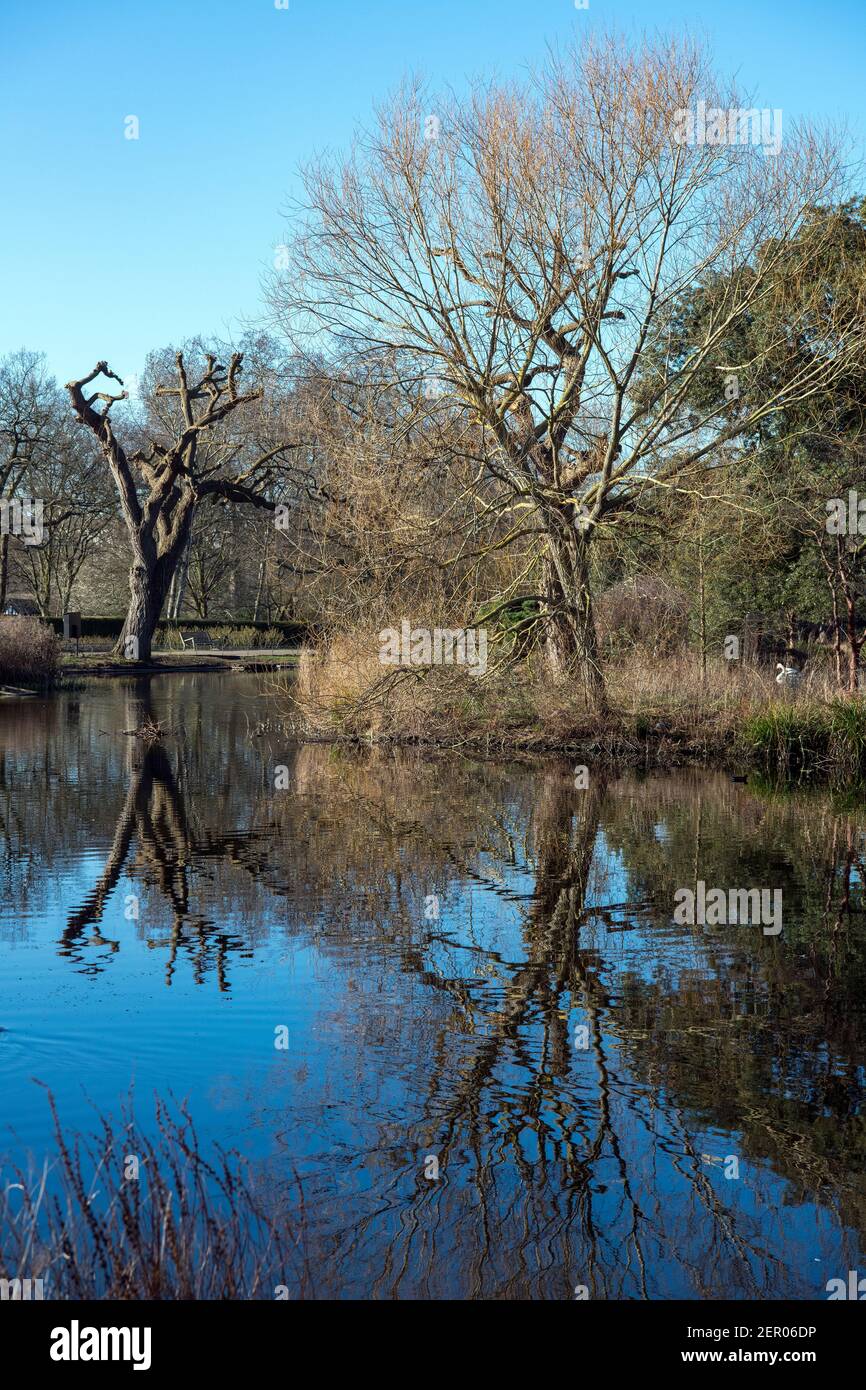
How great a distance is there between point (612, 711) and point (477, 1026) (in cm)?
1416

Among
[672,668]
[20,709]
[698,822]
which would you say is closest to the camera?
[698,822]

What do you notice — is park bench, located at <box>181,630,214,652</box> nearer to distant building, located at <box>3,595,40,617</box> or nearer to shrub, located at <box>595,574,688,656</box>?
distant building, located at <box>3,595,40,617</box>

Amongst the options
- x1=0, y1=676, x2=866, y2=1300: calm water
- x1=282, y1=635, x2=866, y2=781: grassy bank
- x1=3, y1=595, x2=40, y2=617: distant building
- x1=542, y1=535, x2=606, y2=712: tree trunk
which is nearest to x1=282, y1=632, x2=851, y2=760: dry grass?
x1=282, y1=635, x2=866, y2=781: grassy bank

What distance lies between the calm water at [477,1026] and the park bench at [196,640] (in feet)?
124

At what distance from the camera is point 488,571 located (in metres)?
22.4

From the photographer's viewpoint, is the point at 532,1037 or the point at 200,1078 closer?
the point at 200,1078

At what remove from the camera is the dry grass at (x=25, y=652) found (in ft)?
117

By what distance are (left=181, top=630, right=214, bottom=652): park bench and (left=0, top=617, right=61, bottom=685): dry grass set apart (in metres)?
15.5

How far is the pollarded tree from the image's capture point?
39.4 meters

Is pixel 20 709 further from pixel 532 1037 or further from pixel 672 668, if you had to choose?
pixel 532 1037

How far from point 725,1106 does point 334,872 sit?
5.96 m
